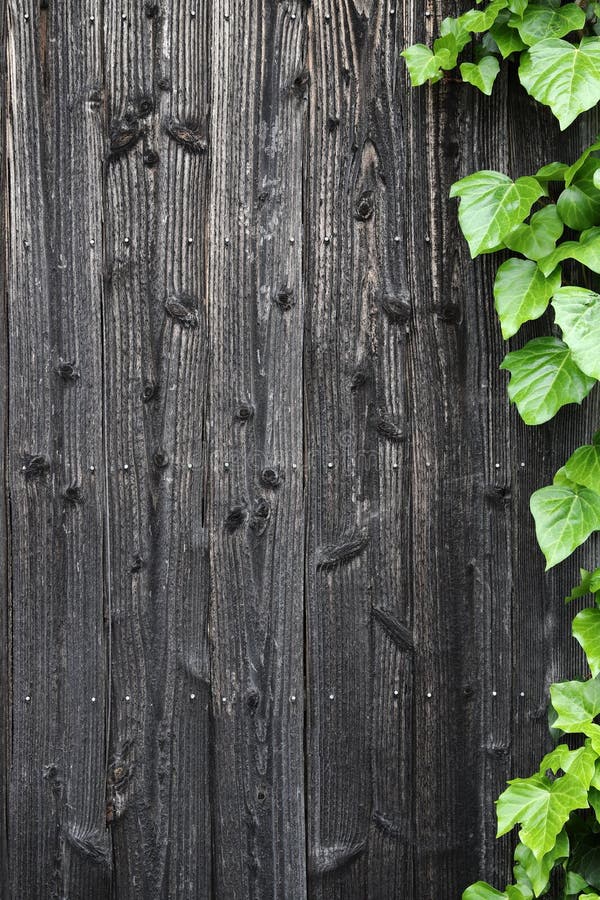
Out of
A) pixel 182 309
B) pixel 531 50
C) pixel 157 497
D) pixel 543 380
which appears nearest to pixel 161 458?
pixel 157 497

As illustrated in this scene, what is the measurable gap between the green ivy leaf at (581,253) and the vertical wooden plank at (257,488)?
0.43m

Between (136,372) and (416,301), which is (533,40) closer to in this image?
(416,301)

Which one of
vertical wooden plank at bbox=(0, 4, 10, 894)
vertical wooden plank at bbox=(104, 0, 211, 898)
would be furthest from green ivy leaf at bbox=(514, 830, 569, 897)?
vertical wooden plank at bbox=(0, 4, 10, 894)

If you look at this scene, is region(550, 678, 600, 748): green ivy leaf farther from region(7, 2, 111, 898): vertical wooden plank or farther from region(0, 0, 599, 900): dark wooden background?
region(7, 2, 111, 898): vertical wooden plank

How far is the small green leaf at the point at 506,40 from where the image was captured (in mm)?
1259

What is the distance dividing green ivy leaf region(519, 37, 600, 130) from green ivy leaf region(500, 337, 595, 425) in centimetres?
36

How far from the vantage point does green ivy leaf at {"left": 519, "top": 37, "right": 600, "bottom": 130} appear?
1.14 meters

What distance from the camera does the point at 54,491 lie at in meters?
1.40

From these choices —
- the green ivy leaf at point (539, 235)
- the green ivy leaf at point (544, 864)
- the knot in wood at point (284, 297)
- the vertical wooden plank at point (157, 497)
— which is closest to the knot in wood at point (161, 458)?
the vertical wooden plank at point (157, 497)

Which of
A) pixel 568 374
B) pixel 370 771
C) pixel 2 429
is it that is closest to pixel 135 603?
pixel 2 429

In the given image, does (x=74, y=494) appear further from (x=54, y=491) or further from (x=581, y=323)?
(x=581, y=323)

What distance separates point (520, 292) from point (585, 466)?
0.31m

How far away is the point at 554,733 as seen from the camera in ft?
4.51

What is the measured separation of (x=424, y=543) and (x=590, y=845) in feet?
1.95
